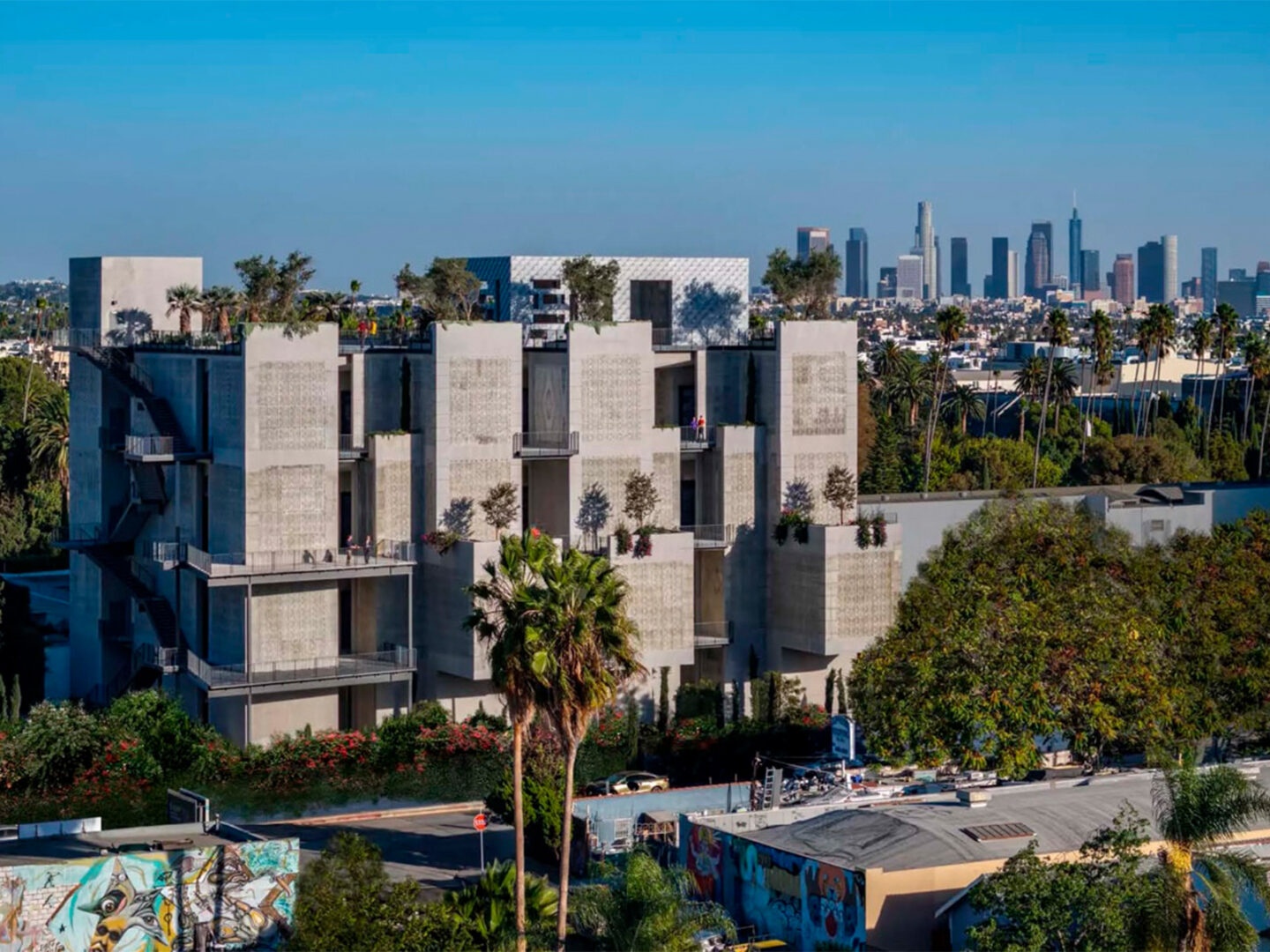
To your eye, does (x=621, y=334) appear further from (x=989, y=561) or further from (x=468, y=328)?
(x=989, y=561)

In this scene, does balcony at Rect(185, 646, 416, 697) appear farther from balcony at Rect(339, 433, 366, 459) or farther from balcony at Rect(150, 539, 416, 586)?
balcony at Rect(339, 433, 366, 459)

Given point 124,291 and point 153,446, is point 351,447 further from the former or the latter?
point 124,291

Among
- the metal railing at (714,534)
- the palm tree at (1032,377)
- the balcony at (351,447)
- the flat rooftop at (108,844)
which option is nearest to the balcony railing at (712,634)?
the metal railing at (714,534)

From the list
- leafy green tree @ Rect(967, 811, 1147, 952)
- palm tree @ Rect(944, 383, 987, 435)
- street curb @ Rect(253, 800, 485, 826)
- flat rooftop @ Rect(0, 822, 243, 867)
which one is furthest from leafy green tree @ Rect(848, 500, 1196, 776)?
palm tree @ Rect(944, 383, 987, 435)

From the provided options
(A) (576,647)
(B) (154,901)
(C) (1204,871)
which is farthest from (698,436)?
(C) (1204,871)

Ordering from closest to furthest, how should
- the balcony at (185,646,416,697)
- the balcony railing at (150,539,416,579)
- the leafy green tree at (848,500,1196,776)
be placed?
the leafy green tree at (848,500,1196,776) < the balcony at (185,646,416,697) < the balcony railing at (150,539,416,579)

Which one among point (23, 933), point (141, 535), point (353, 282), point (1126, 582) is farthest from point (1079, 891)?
point (353, 282)
